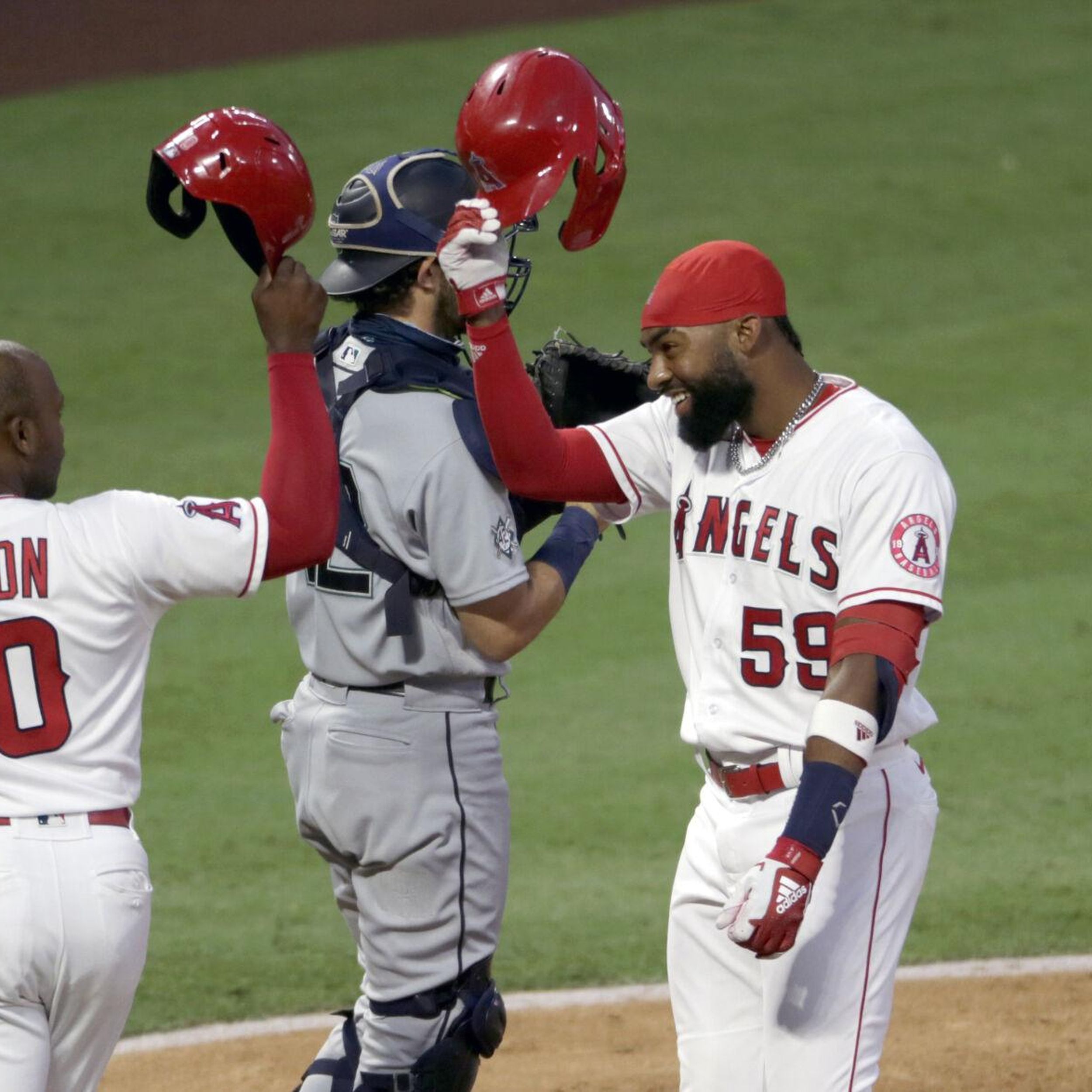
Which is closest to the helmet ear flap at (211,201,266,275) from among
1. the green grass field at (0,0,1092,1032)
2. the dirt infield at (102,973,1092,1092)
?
the dirt infield at (102,973,1092,1092)

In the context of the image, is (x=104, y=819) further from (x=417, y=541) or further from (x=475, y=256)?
(x=475, y=256)

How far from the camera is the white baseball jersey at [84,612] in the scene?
3.04m

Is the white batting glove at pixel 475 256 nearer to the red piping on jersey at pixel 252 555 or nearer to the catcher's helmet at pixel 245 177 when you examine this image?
the catcher's helmet at pixel 245 177

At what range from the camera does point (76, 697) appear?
10.1ft

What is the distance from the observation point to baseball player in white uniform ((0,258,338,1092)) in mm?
3035

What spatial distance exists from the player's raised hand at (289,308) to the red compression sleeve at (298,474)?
26 mm

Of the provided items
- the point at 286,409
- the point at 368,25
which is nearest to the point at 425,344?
the point at 286,409

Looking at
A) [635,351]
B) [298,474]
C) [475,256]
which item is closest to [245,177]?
[475,256]

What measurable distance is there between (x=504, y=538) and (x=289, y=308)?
70 centimetres

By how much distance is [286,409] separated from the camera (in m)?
3.27

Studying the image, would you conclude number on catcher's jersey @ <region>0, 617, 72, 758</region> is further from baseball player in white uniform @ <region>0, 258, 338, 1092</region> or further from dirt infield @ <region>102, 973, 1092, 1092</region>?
dirt infield @ <region>102, 973, 1092, 1092</region>

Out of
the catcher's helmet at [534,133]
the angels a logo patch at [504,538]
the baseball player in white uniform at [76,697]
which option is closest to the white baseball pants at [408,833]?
the angels a logo patch at [504,538]

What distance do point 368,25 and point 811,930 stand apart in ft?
67.3

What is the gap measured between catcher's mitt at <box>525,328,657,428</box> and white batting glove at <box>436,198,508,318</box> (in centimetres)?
51
